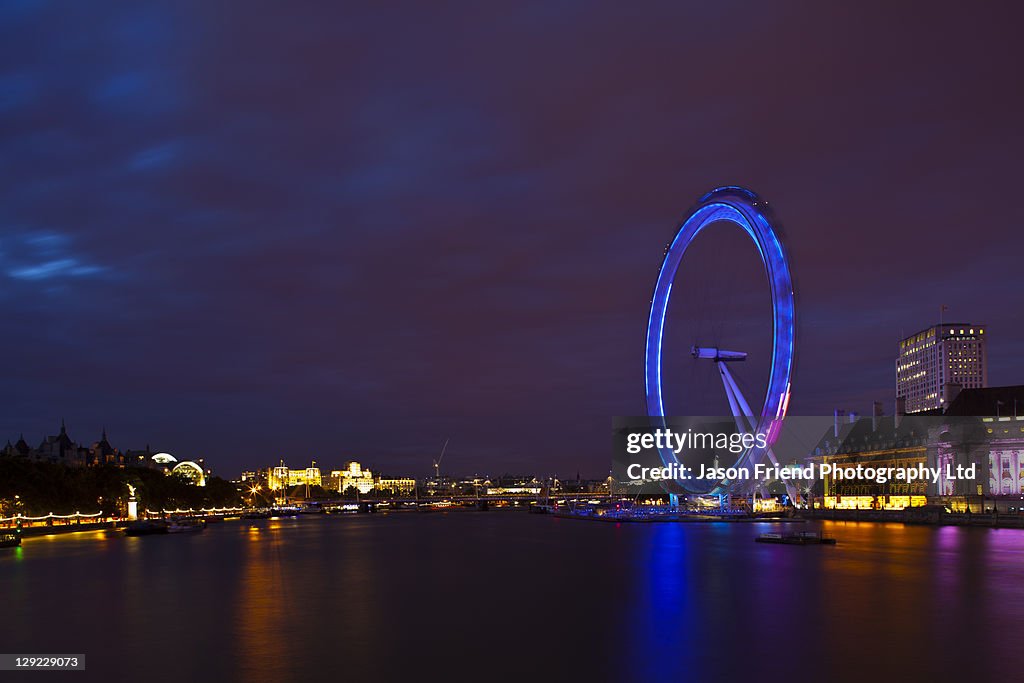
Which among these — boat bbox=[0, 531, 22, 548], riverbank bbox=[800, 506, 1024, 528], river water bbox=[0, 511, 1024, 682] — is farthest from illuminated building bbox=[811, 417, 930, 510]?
boat bbox=[0, 531, 22, 548]

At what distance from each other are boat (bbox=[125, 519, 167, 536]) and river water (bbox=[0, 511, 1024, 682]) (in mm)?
47472

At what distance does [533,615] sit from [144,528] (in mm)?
95130

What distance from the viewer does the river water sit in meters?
29.6

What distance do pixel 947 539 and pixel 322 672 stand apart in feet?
233

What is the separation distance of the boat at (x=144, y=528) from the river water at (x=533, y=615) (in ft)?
156

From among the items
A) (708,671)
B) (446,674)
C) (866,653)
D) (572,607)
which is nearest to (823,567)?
(572,607)

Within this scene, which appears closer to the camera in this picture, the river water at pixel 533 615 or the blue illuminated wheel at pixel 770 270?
the river water at pixel 533 615

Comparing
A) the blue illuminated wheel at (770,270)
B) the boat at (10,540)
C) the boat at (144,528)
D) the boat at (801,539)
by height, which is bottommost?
the boat at (144,528)

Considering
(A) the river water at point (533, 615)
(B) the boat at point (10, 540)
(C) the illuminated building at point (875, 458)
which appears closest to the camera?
(A) the river water at point (533, 615)

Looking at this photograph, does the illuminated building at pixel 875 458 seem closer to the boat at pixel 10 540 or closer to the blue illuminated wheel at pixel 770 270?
the blue illuminated wheel at pixel 770 270

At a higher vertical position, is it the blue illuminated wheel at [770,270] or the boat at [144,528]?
the blue illuminated wheel at [770,270]

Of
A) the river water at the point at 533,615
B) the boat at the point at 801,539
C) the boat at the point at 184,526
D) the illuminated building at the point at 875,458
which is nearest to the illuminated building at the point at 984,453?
the illuminated building at the point at 875,458

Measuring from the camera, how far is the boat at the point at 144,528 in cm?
12162

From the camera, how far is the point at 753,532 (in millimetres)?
113250
